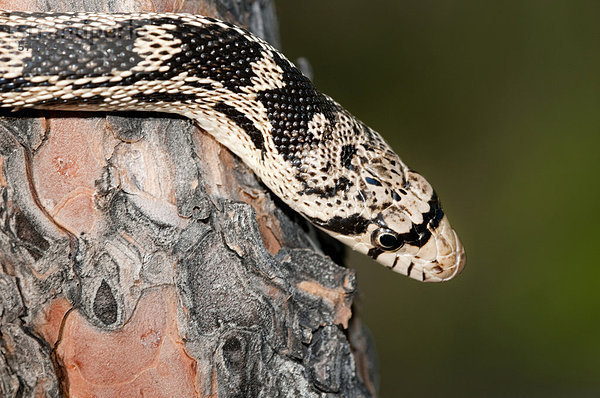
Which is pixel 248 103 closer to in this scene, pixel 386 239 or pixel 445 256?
pixel 386 239

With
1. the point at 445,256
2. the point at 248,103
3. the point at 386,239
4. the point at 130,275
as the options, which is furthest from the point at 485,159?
the point at 130,275

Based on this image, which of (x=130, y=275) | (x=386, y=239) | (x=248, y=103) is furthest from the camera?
(x=386, y=239)

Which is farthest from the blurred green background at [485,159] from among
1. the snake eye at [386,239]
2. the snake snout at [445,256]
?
the snake eye at [386,239]

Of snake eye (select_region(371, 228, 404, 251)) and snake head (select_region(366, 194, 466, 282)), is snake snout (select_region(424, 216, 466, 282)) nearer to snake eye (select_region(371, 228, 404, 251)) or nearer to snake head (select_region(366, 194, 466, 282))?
snake head (select_region(366, 194, 466, 282))

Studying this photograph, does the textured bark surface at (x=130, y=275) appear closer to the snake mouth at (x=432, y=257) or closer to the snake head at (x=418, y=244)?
the snake head at (x=418, y=244)

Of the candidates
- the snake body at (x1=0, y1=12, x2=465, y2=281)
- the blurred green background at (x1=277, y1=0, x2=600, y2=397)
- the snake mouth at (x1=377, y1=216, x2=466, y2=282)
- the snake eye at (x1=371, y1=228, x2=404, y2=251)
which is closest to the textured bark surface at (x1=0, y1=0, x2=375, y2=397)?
the snake body at (x1=0, y1=12, x2=465, y2=281)

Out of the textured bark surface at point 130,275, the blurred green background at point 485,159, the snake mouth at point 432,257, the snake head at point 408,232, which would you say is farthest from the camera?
the blurred green background at point 485,159
